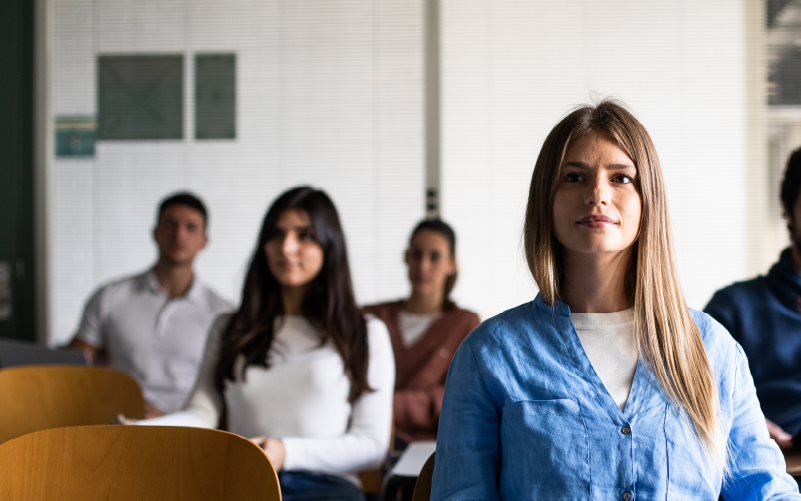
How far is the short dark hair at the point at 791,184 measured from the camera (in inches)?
90.1

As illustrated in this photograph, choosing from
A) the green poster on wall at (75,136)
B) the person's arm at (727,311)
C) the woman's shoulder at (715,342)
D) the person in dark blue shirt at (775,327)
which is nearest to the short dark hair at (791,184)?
the person in dark blue shirt at (775,327)

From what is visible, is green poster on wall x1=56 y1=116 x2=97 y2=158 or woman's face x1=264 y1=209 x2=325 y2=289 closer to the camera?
woman's face x1=264 y1=209 x2=325 y2=289

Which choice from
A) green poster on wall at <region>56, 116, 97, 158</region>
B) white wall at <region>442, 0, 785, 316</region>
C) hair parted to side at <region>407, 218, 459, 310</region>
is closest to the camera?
hair parted to side at <region>407, 218, 459, 310</region>

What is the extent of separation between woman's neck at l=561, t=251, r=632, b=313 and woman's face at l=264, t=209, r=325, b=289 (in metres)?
1.00

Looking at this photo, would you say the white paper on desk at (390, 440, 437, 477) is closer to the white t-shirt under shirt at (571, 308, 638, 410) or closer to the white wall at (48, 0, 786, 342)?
the white t-shirt under shirt at (571, 308, 638, 410)

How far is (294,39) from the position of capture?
13.9 feet

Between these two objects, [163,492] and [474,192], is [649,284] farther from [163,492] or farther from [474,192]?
[474,192]

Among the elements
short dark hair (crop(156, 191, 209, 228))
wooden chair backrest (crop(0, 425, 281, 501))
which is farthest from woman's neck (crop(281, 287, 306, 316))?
short dark hair (crop(156, 191, 209, 228))

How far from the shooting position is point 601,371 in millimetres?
1366

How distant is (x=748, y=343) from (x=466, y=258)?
2.05 meters

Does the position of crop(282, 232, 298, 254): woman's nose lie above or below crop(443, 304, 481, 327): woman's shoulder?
above

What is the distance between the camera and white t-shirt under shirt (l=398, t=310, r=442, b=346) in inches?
130

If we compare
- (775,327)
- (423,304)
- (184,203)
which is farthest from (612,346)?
(184,203)

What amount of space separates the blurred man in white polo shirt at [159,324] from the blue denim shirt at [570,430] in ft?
7.55
